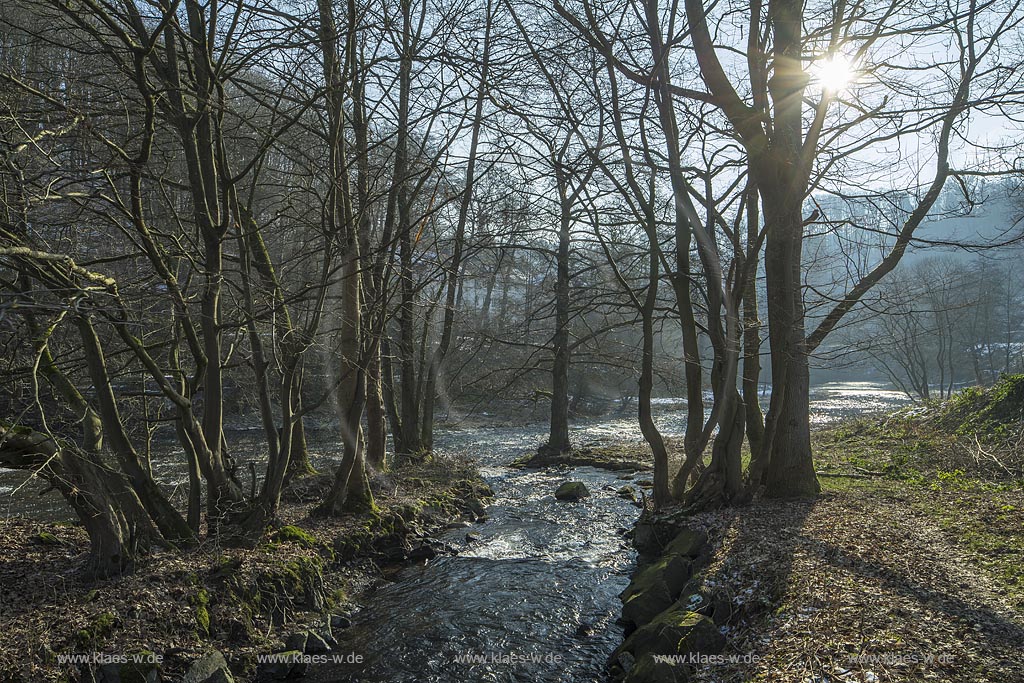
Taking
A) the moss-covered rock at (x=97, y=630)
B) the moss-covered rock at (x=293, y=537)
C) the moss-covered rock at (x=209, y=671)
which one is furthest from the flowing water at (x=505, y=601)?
the moss-covered rock at (x=97, y=630)

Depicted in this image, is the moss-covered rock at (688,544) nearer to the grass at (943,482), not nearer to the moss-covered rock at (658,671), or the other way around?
the grass at (943,482)

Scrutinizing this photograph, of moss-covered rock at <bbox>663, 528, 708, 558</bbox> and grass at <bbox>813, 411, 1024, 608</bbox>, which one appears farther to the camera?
moss-covered rock at <bbox>663, 528, 708, 558</bbox>

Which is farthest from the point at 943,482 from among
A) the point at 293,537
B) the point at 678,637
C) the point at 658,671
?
the point at 293,537

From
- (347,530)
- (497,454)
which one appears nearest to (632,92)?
(347,530)

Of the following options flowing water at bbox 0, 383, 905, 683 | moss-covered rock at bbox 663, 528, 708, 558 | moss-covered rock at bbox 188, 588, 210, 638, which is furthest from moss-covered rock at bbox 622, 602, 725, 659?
moss-covered rock at bbox 188, 588, 210, 638

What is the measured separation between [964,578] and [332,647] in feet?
16.7

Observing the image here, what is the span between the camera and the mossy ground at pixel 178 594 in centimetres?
465

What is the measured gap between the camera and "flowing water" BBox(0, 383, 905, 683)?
545 cm

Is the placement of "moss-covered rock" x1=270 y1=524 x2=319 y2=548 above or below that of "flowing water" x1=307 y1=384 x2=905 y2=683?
above

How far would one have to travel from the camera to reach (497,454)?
61.5ft

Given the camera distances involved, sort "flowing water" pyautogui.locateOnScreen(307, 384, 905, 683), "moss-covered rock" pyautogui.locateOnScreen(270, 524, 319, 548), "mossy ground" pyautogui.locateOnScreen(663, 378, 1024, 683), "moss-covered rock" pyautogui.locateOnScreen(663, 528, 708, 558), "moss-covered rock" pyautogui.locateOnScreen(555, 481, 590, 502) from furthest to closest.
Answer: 1. "moss-covered rock" pyautogui.locateOnScreen(555, 481, 590, 502)
2. "moss-covered rock" pyautogui.locateOnScreen(270, 524, 319, 548)
3. "moss-covered rock" pyautogui.locateOnScreen(663, 528, 708, 558)
4. "flowing water" pyautogui.locateOnScreen(307, 384, 905, 683)
5. "mossy ground" pyautogui.locateOnScreen(663, 378, 1024, 683)

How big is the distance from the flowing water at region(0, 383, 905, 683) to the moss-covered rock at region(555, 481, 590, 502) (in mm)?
226

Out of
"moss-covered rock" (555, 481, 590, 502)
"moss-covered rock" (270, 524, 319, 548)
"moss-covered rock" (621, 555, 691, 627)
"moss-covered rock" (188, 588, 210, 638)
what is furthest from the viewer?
"moss-covered rock" (555, 481, 590, 502)

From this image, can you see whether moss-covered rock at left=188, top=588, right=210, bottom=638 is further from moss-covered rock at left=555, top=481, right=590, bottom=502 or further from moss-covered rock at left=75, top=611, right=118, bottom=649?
moss-covered rock at left=555, top=481, right=590, bottom=502
